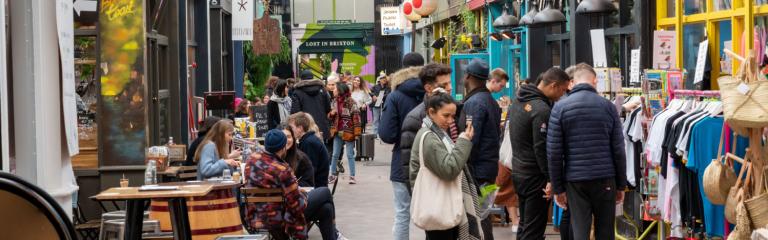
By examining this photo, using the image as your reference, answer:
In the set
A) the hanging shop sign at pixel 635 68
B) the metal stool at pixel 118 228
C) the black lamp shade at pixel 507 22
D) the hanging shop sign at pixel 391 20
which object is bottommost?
the metal stool at pixel 118 228

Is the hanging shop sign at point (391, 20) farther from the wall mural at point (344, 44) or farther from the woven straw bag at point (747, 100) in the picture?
the woven straw bag at point (747, 100)

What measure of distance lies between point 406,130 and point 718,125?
2458 mm

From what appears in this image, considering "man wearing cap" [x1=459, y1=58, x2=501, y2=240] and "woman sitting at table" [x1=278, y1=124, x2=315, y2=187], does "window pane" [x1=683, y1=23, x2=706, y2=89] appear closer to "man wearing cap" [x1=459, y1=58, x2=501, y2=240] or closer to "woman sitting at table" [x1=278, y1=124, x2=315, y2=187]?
"man wearing cap" [x1=459, y1=58, x2=501, y2=240]

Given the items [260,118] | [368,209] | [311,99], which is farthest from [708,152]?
[260,118]

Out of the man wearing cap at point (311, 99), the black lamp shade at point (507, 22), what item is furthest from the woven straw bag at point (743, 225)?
the black lamp shade at point (507, 22)

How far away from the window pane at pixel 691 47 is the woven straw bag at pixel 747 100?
12.6 ft

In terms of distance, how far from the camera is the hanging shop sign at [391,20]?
38188 millimetres

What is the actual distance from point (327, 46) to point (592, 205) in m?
30.0

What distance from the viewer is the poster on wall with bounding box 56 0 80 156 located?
6520 mm

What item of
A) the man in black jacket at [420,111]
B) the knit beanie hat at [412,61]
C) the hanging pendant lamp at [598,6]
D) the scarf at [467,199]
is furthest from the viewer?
the hanging pendant lamp at [598,6]

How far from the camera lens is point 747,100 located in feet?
26.4

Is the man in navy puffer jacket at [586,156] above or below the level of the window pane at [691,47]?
below

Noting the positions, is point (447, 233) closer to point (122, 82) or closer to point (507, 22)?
point (122, 82)

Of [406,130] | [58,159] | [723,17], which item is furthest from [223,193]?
[723,17]
